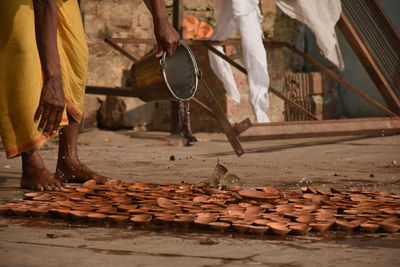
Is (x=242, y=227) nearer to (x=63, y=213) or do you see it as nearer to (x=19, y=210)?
(x=63, y=213)

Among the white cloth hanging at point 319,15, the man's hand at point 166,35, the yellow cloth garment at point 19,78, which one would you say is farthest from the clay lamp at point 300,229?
the white cloth hanging at point 319,15

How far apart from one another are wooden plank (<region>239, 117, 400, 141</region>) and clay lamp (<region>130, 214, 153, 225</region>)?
2.14 m

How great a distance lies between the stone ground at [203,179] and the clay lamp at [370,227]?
0.10 ft

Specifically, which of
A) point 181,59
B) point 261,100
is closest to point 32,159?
point 181,59

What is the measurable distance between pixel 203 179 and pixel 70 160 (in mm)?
637

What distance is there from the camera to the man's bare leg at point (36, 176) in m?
3.33

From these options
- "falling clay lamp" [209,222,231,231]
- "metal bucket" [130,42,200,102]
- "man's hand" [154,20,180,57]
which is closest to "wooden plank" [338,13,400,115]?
"metal bucket" [130,42,200,102]

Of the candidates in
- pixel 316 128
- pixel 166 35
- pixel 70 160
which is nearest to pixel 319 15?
pixel 316 128

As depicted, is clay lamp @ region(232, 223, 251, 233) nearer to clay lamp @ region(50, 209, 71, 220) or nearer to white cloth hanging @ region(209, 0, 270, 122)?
clay lamp @ region(50, 209, 71, 220)

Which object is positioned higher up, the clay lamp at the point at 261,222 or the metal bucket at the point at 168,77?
the metal bucket at the point at 168,77

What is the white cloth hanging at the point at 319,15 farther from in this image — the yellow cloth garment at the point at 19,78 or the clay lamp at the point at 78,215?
the clay lamp at the point at 78,215

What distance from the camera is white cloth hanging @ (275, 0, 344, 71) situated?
198 inches

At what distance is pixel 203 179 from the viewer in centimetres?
384

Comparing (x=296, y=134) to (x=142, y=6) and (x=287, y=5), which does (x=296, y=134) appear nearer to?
(x=287, y=5)
